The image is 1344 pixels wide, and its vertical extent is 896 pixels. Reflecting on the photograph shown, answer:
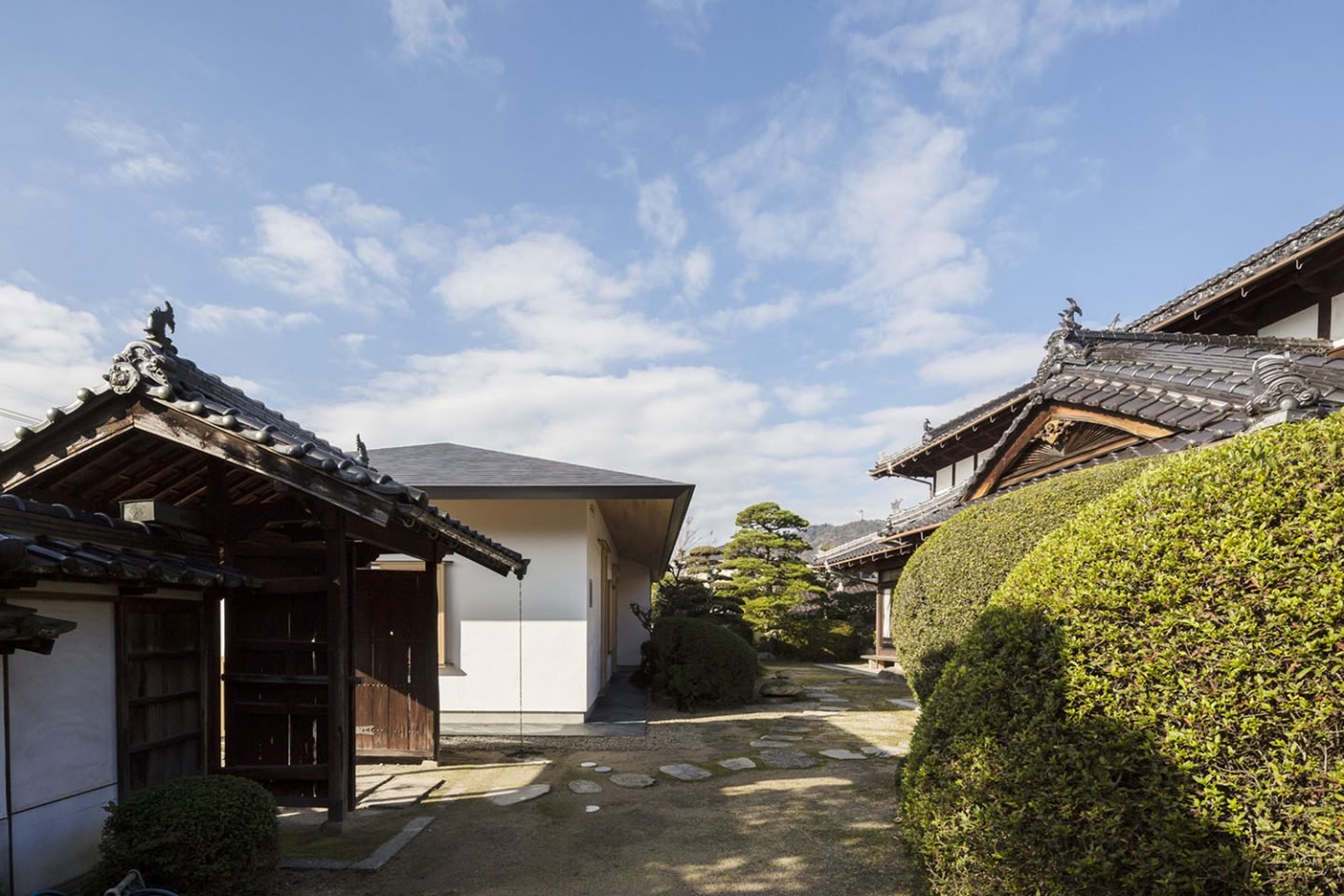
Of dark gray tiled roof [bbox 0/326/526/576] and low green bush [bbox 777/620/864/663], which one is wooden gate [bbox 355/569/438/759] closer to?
dark gray tiled roof [bbox 0/326/526/576]

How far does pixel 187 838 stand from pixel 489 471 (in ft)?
22.0

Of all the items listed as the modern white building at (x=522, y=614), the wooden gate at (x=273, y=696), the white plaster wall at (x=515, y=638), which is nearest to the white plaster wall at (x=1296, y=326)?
the modern white building at (x=522, y=614)

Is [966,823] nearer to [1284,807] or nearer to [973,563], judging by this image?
[1284,807]

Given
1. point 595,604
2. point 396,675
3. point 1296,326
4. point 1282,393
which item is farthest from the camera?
point 595,604

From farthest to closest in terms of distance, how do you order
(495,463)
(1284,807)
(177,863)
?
1. (495,463)
2. (177,863)
3. (1284,807)

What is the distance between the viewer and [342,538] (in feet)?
18.5

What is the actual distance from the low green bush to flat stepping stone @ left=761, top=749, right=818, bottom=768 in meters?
13.7

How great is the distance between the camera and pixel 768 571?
904 inches

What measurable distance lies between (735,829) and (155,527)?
4703 mm

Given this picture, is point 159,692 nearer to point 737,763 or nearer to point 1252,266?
point 737,763

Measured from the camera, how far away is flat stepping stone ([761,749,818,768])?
7859 mm

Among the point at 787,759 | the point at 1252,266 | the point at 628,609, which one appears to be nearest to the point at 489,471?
the point at 787,759

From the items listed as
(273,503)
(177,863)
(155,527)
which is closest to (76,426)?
(155,527)

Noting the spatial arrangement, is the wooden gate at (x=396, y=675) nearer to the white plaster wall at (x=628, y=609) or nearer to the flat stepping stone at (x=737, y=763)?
the flat stepping stone at (x=737, y=763)
